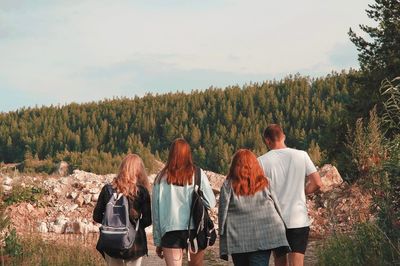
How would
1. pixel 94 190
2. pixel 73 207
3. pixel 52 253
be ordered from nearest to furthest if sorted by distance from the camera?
pixel 52 253 → pixel 73 207 → pixel 94 190

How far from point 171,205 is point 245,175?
2.47 ft

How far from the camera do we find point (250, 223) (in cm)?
680

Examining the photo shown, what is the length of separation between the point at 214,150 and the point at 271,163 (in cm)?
6342

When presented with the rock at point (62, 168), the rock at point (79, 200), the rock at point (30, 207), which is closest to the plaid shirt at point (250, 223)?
the rock at point (30, 207)

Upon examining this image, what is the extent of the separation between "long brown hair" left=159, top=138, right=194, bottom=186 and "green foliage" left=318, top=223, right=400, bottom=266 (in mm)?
2105

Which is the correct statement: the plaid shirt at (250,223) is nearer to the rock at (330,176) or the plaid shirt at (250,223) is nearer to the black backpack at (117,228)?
the black backpack at (117,228)

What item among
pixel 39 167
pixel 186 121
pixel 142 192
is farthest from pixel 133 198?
pixel 186 121

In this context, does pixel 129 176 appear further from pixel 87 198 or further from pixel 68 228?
pixel 87 198

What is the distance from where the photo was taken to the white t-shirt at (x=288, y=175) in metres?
7.16

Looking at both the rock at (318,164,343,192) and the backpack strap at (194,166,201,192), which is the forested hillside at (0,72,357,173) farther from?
the backpack strap at (194,166,201,192)

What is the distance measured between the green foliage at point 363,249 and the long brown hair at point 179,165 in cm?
210

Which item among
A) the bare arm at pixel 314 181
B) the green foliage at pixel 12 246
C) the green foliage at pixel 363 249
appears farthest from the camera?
the green foliage at pixel 12 246

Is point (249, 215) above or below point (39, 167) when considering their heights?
above

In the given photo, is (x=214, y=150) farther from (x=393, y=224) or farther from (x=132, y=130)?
(x=393, y=224)
